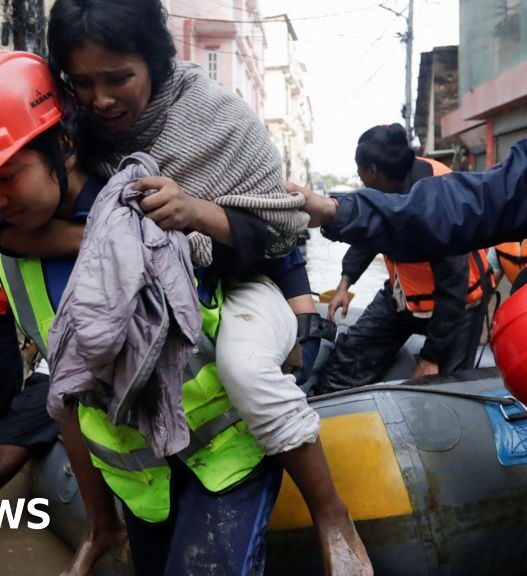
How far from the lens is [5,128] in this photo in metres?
1.50

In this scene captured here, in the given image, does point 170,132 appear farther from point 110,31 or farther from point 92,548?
point 92,548

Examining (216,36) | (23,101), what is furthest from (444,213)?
(216,36)

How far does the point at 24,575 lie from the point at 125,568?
570mm

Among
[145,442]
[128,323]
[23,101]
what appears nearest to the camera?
[128,323]

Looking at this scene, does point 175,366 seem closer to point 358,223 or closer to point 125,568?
point 358,223

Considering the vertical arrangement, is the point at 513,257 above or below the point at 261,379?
below

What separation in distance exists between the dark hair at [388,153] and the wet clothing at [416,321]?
0.23 ft

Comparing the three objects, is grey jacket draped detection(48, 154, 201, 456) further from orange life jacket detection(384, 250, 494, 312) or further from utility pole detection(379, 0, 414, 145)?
utility pole detection(379, 0, 414, 145)

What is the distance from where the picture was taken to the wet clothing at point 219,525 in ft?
5.28

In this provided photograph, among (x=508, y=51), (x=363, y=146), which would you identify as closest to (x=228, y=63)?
(x=508, y=51)

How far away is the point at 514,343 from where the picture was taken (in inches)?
70.3

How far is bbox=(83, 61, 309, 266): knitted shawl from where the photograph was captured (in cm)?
161

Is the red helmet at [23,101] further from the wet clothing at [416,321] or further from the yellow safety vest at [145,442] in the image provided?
the wet clothing at [416,321]

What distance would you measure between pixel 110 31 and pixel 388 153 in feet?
7.39
